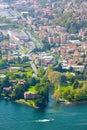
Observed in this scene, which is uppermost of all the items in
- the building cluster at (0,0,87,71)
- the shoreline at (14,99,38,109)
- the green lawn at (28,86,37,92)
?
the shoreline at (14,99,38,109)

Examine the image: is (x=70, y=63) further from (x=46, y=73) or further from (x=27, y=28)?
(x=27, y=28)

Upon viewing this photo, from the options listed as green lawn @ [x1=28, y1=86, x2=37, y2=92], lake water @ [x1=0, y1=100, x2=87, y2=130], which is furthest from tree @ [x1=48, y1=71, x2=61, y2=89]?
lake water @ [x1=0, y1=100, x2=87, y2=130]

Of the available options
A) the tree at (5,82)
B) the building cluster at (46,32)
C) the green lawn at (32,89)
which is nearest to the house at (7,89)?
the tree at (5,82)

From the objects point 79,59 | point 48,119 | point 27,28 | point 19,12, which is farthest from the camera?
point 19,12

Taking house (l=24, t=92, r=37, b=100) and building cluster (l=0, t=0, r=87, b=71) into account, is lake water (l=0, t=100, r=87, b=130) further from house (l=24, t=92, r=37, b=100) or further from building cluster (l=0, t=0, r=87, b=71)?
building cluster (l=0, t=0, r=87, b=71)

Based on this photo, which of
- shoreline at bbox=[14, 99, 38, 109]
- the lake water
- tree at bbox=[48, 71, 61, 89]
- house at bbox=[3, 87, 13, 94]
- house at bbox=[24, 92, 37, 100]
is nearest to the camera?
the lake water

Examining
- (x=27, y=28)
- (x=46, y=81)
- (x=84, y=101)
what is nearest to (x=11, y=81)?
(x=46, y=81)

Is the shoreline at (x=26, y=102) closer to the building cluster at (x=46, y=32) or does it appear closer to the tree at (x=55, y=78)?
the tree at (x=55, y=78)

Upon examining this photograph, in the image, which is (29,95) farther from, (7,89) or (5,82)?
(5,82)
